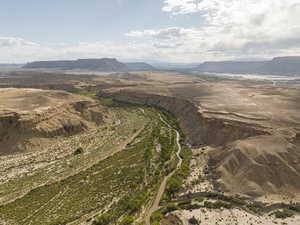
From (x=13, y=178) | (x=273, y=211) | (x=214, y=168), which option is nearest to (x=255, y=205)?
(x=273, y=211)

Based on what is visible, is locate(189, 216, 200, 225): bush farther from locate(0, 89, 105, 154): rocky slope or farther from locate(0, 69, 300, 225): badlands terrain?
locate(0, 89, 105, 154): rocky slope

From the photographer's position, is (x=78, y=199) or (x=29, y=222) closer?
(x=29, y=222)

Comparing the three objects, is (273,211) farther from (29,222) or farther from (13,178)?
(13,178)

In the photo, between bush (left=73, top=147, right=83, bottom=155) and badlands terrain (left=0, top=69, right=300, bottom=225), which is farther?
bush (left=73, top=147, right=83, bottom=155)

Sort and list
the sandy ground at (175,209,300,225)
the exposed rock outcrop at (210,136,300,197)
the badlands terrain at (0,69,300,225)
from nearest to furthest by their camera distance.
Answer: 1. the sandy ground at (175,209,300,225)
2. the badlands terrain at (0,69,300,225)
3. the exposed rock outcrop at (210,136,300,197)

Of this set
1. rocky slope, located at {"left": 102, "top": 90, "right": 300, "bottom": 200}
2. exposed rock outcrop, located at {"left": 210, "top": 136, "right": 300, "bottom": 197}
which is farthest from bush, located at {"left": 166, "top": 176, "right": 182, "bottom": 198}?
exposed rock outcrop, located at {"left": 210, "top": 136, "right": 300, "bottom": 197}

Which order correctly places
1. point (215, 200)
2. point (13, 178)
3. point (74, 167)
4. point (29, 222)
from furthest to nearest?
point (74, 167) → point (13, 178) → point (215, 200) → point (29, 222)

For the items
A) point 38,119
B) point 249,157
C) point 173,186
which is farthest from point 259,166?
point 38,119
